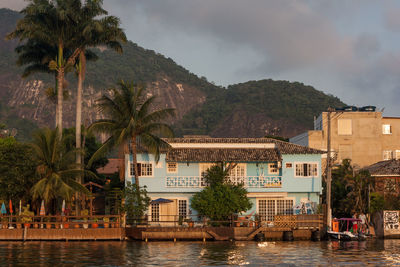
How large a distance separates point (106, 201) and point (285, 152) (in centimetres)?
1887

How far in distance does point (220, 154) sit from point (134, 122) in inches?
318

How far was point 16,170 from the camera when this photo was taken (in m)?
46.2

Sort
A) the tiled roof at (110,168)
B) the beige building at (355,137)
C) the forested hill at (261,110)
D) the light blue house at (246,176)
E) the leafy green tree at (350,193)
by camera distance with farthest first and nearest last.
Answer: the forested hill at (261,110), the tiled roof at (110,168), the beige building at (355,137), the light blue house at (246,176), the leafy green tree at (350,193)

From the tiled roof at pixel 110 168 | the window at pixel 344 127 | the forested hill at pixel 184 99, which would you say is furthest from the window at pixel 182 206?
the forested hill at pixel 184 99

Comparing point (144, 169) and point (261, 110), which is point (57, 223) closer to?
point (144, 169)

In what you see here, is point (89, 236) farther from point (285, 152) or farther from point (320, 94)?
point (320, 94)

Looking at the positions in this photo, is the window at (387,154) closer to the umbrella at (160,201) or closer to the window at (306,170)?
the window at (306,170)

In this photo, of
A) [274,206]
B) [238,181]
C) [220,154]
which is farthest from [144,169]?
[274,206]

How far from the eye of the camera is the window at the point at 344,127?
7138 cm

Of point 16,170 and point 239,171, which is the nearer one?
point 16,170

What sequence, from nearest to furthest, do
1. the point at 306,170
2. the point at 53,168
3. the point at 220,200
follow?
the point at 220,200 → the point at 53,168 → the point at 306,170

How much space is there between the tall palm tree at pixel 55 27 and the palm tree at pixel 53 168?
397 centimetres

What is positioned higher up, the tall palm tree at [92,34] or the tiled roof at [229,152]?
the tall palm tree at [92,34]

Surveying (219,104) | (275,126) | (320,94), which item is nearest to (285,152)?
(275,126)
